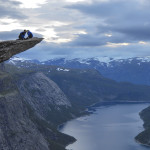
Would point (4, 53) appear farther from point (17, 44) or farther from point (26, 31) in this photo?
point (26, 31)

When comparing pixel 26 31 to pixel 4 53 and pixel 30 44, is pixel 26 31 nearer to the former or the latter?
pixel 30 44

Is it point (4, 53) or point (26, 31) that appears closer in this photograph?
point (4, 53)

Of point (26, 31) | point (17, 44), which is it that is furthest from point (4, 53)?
point (26, 31)

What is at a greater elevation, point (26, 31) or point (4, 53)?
point (26, 31)

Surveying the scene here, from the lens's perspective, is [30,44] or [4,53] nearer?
[4,53]
